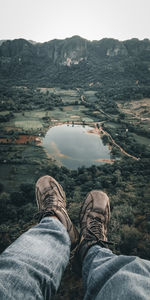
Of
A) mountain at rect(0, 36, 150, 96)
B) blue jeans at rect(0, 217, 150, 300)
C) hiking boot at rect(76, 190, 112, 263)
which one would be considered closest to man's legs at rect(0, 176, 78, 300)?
blue jeans at rect(0, 217, 150, 300)

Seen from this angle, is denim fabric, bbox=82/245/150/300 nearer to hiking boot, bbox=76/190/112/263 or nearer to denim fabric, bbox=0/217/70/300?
denim fabric, bbox=0/217/70/300

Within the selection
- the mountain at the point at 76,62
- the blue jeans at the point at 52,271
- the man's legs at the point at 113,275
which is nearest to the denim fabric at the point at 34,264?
the blue jeans at the point at 52,271

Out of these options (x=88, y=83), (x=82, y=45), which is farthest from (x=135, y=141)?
(x=82, y=45)

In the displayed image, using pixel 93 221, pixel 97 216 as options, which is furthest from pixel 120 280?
pixel 97 216

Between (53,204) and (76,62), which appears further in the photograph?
(76,62)

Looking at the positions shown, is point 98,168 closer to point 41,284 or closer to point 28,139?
point 28,139

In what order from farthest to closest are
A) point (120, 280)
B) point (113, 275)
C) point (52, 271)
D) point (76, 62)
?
point (76, 62) < point (52, 271) < point (113, 275) < point (120, 280)

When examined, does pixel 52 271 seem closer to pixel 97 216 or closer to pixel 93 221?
pixel 93 221
